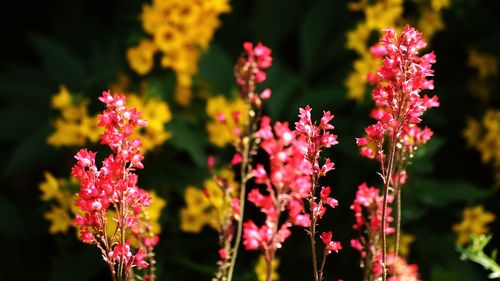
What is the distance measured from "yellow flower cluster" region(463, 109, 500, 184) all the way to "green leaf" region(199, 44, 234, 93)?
87 cm

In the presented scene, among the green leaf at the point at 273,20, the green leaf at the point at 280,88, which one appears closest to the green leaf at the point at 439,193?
the green leaf at the point at 280,88

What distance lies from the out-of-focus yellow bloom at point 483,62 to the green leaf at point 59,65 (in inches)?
55.8

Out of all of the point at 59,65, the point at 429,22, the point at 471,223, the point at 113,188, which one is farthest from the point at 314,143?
the point at 59,65

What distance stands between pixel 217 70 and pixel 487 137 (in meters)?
0.96

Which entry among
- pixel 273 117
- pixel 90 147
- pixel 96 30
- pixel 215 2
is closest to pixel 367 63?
pixel 273 117

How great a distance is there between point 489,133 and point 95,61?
1399 mm

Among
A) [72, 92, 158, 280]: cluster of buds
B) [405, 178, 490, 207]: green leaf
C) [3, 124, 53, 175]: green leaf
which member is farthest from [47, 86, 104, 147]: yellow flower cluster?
[72, 92, 158, 280]: cluster of buds

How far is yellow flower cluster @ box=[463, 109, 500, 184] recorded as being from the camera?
8.18ft

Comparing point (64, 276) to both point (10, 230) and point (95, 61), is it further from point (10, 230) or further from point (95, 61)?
point (95, 61)

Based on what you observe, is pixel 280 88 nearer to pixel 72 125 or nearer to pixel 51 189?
pixel 72 125

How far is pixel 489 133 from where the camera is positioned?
8.23 feet

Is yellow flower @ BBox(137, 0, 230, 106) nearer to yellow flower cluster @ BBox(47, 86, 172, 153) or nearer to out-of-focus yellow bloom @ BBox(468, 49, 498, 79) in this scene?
yellow flower cluster @ BBox(47, 86, 172, 153)

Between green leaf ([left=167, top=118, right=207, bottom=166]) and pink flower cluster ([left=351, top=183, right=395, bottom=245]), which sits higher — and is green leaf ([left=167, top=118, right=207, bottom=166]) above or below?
above

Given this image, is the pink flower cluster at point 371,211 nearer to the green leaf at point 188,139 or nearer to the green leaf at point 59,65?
the green leaf at point 188,139
